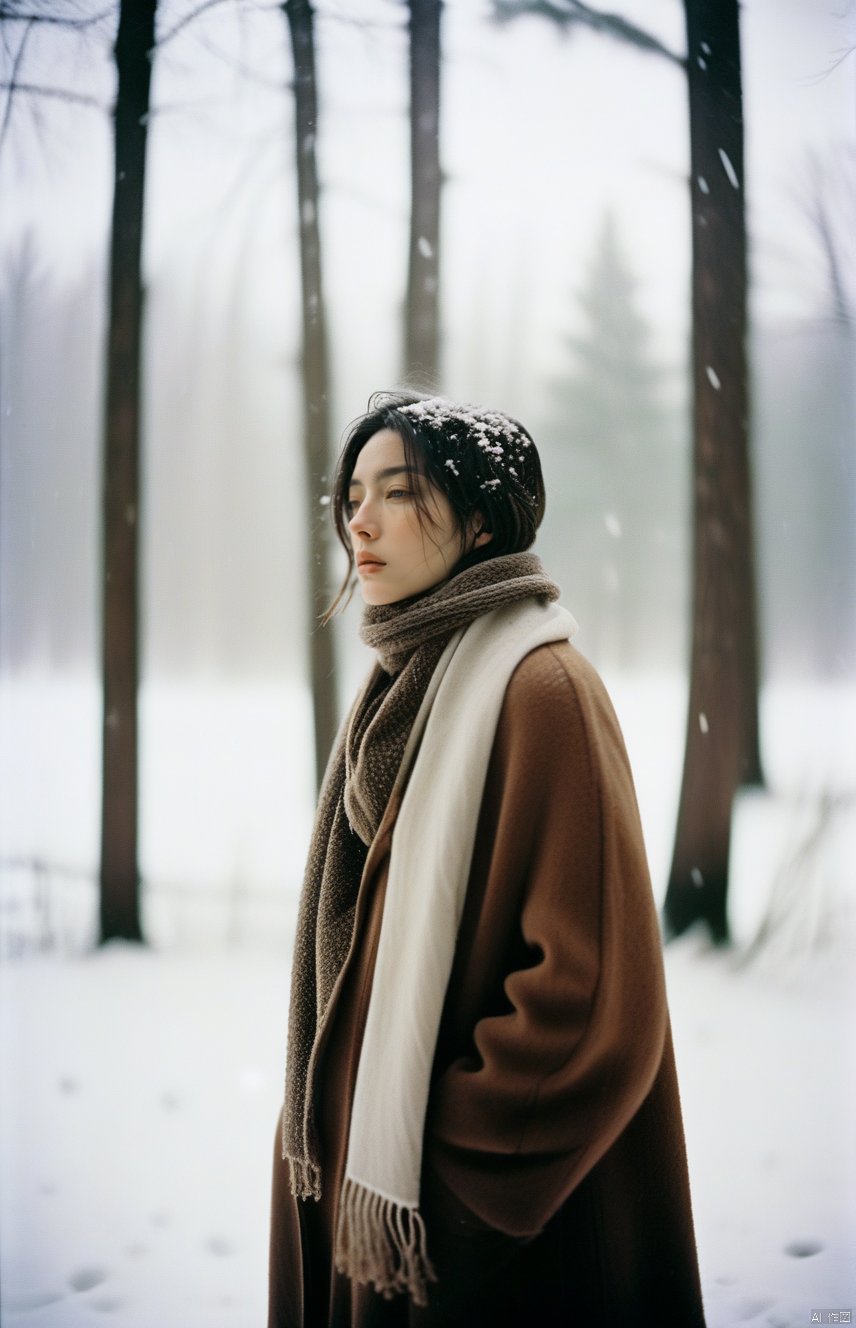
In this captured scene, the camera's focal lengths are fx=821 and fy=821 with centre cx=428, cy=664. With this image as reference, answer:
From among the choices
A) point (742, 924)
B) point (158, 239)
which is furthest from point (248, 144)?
point (742, 924)

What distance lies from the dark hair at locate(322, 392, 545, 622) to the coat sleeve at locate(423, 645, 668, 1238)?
20 centimetres

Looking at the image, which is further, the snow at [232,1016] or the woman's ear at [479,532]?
the snow at [232,1016]

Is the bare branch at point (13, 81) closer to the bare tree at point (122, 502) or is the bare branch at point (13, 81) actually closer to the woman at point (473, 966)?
the bare tree at point (122, 502)

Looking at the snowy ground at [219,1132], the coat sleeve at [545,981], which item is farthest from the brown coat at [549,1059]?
the snowy ground at [219,1132]

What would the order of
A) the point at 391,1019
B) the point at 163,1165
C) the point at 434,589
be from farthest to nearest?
the point at 163,1165 → the point at 434,589 → the point at 391,1019

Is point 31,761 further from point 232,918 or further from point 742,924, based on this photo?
point 742,924

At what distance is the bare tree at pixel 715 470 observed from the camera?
1599 millimetres

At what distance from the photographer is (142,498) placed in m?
1.69

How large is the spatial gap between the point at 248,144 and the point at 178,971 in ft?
5.48

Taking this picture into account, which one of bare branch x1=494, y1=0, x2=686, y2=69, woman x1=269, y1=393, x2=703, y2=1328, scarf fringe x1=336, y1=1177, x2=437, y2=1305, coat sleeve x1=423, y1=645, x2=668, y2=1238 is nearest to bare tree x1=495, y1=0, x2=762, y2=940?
bare branch x1=494, y1=0, x2=686, y2=69

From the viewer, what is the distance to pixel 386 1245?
795mm

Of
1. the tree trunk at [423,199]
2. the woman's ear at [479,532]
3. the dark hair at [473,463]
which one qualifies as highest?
the tree trunk at [423,199]

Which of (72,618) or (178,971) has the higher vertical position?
(72,618)

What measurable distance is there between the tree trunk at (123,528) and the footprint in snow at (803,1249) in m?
1.36
